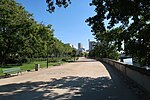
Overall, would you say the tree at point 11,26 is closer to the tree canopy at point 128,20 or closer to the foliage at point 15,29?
the foliage at point 15,29

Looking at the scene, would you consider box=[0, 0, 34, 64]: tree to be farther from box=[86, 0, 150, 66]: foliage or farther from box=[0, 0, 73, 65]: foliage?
box=[86, 0, 150, 66]: foliage

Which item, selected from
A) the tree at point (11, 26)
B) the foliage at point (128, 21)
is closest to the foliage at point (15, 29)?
the tree at point (11, 26)

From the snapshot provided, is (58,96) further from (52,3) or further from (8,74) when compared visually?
(8,74)

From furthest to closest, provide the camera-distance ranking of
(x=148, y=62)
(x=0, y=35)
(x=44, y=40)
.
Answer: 1. (x=44, y=40)
2. (x=0, y=35)
3. (x=148, y=62)

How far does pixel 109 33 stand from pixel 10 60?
32.6 meters

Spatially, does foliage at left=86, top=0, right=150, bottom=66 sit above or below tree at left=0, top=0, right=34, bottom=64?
below

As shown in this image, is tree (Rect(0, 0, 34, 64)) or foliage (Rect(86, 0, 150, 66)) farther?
tree (Rect(0, 0, 34, 64))

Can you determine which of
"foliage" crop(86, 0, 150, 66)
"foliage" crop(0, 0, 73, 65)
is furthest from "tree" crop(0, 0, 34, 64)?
"foliage" crop(86, 0, 150, 66)

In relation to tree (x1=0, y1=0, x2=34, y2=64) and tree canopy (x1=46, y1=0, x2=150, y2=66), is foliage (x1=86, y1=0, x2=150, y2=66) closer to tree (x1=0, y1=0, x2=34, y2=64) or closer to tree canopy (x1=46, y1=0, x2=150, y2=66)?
tree canopy (x1=46, y1=0, x2=150, y2=66)

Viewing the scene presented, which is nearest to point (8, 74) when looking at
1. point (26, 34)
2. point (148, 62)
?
point (148, 62)

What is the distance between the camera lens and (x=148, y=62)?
18578 mm

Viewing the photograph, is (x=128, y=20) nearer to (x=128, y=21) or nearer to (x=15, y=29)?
(x=128, y=21)

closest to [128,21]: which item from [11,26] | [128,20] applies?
[128,20]

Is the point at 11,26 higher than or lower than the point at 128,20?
higher
